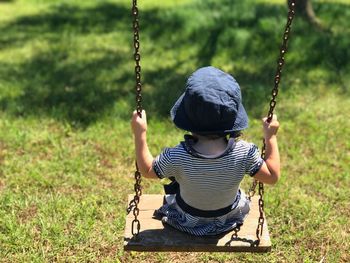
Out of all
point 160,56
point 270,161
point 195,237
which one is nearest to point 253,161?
point 270,161

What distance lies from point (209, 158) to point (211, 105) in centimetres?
30

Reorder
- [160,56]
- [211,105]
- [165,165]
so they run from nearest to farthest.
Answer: [211,105] < [165,165] < [160,56]

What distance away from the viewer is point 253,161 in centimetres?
264

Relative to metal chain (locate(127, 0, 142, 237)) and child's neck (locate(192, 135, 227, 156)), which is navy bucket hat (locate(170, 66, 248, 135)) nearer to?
child's neck (locate(192, 135, 227, 156))

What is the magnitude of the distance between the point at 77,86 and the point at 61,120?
99 cm

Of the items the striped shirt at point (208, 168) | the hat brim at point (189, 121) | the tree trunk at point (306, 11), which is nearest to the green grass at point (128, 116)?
the tree trunk at point (306, 11)

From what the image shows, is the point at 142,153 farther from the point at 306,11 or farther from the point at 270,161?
the point at 306,11

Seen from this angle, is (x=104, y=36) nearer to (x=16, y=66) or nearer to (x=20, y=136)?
(x=16, y=66)

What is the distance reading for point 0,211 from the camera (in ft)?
13.5

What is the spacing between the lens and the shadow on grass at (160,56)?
6008mm

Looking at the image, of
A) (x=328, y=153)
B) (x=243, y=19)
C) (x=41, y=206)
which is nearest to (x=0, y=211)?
(x=41, y=206)

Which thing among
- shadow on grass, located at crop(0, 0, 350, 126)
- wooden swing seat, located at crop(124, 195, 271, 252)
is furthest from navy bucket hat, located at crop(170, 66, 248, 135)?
shadow on grass, located at crop(0, 0, 350, 126)

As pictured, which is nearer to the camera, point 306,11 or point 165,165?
point 165,165

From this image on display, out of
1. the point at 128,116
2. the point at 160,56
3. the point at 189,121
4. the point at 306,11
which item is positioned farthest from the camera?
the point at 306,11
